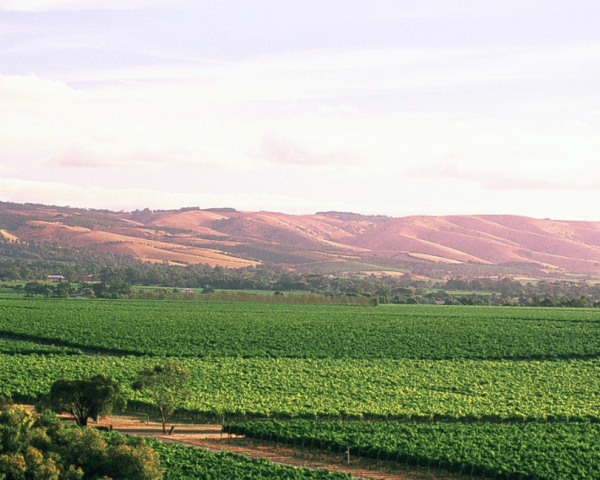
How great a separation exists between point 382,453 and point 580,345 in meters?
49.8

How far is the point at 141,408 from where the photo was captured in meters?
48.1

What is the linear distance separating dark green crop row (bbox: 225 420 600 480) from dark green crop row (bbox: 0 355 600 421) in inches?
128

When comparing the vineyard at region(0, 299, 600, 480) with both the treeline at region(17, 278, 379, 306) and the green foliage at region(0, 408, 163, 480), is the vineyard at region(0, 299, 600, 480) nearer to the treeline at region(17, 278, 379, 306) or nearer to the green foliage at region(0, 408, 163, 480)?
the green foliage at region(0, 408, 163, 480)

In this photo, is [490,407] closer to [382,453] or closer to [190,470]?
[382,453]

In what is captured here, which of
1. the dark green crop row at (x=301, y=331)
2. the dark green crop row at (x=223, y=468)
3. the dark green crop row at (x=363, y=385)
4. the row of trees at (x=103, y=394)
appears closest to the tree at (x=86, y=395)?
the row of trees at (x=103, y=394)

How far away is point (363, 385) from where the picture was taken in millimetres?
55594

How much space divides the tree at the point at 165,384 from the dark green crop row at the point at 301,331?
2546 centimetres

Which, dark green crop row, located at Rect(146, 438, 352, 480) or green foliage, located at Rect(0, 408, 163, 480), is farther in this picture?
dark green crop row, located at Rect(146, 438, 352, 480)

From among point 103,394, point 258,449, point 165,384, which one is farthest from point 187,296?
point 258,449

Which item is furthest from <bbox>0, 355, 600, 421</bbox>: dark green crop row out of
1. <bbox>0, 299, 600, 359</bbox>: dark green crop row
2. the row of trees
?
<bbox>0, 299, 600, 359</bbox>: dark green crop row

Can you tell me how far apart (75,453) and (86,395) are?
1294 cm

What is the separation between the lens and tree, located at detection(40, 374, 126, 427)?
138ft

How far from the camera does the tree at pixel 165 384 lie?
43500mm

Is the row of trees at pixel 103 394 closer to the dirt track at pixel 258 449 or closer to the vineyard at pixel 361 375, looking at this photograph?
the dirt track at pixel 258 449
